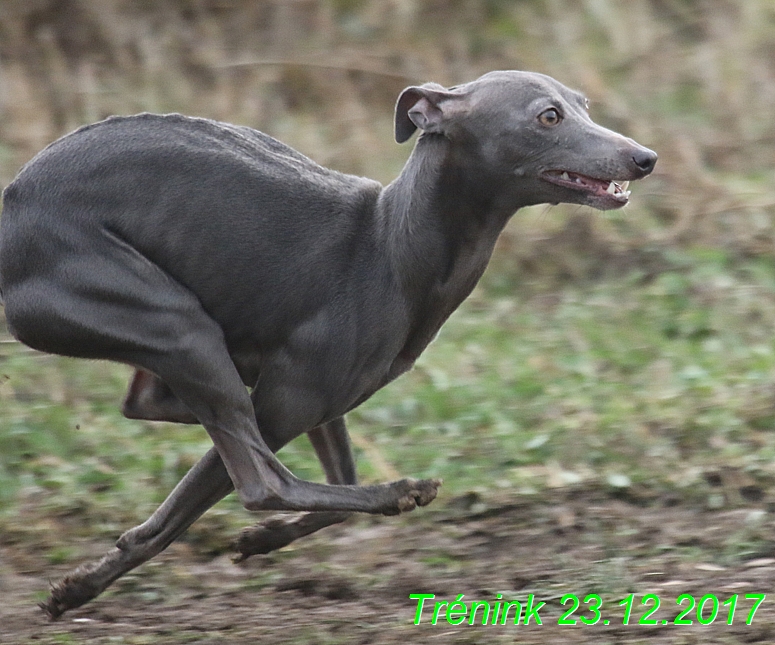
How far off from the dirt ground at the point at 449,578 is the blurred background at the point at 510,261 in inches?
4.8

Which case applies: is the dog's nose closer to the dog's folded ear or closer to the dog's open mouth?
the dog's open mouth

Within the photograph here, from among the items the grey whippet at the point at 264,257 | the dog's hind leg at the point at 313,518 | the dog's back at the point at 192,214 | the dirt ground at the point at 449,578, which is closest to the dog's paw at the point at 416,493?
the grey whippet at the point at 264,257

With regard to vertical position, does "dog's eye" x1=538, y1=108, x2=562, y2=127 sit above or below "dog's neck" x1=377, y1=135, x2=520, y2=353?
above

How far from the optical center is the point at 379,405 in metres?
6.42

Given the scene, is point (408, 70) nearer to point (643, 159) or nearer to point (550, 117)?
point (550, 117)

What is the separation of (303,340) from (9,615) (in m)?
1.40

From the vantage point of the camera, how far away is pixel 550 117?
4.28 m

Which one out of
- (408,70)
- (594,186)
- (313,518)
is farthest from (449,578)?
(408,70)

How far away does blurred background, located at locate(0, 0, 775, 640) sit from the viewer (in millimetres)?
5707

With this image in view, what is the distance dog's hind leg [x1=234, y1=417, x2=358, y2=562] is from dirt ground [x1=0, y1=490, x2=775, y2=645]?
0.72 ft

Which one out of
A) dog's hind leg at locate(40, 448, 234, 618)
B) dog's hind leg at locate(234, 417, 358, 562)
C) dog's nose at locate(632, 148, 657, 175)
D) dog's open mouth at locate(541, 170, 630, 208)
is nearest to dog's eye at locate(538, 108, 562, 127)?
dog's open mouth at locate(541, 170, 630, 208)

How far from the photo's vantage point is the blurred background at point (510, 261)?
5.71 meters

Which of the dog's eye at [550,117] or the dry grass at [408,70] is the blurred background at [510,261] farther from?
the dog's eye at [550,117]

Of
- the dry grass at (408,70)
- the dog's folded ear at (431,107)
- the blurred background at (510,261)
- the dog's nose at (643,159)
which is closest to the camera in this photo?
the dog's nose at (643,159)
